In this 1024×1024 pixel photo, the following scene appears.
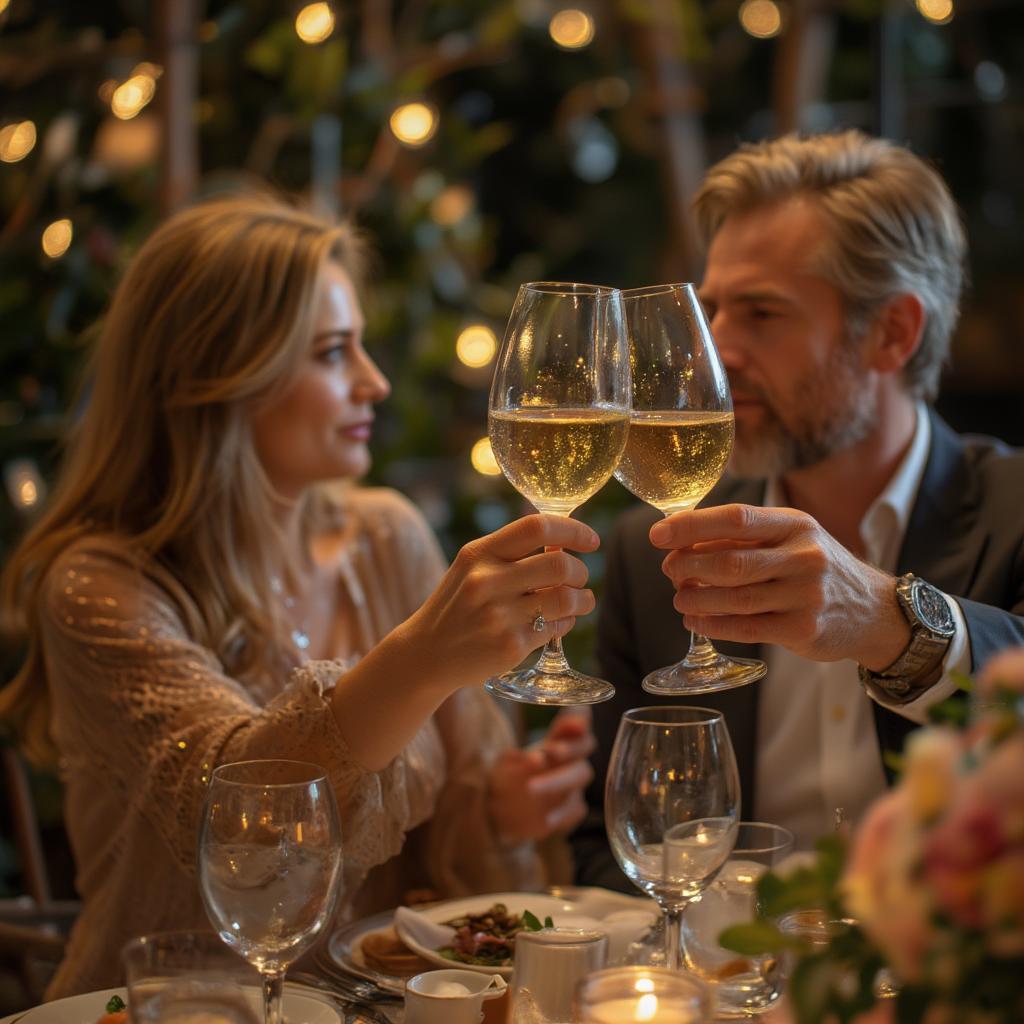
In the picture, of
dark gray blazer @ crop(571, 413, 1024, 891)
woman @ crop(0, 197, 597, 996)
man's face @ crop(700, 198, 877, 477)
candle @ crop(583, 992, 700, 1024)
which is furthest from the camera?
man's face @ crop(700, 198, 877, 477)

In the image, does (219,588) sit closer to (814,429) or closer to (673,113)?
(814,429)

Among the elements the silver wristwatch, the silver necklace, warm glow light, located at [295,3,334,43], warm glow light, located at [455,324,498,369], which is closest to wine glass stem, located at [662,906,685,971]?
the silver wristwatch

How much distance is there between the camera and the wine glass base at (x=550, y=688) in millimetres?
1158

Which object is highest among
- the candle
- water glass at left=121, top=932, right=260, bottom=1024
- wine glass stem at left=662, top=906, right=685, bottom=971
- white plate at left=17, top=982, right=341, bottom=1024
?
water glass at left=121, top=932, right=260, bottom=1024

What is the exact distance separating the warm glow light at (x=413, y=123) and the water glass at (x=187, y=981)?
3.10 metres

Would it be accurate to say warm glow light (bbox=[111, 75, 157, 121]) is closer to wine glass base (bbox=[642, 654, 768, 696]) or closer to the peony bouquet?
wine glass base (bbox=[642, 654, 768, 696])

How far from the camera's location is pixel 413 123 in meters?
3.71

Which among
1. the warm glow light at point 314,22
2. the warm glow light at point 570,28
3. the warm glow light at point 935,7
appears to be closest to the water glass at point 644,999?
the warm glow light at point 314,22

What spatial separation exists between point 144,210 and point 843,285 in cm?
217

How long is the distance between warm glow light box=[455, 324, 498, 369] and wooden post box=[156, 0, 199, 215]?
962 mm

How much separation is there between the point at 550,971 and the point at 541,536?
369mm

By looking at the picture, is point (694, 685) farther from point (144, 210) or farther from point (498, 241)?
point (498, 241)

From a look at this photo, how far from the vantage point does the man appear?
1941 millimetres

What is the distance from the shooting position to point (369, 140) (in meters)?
3.90
